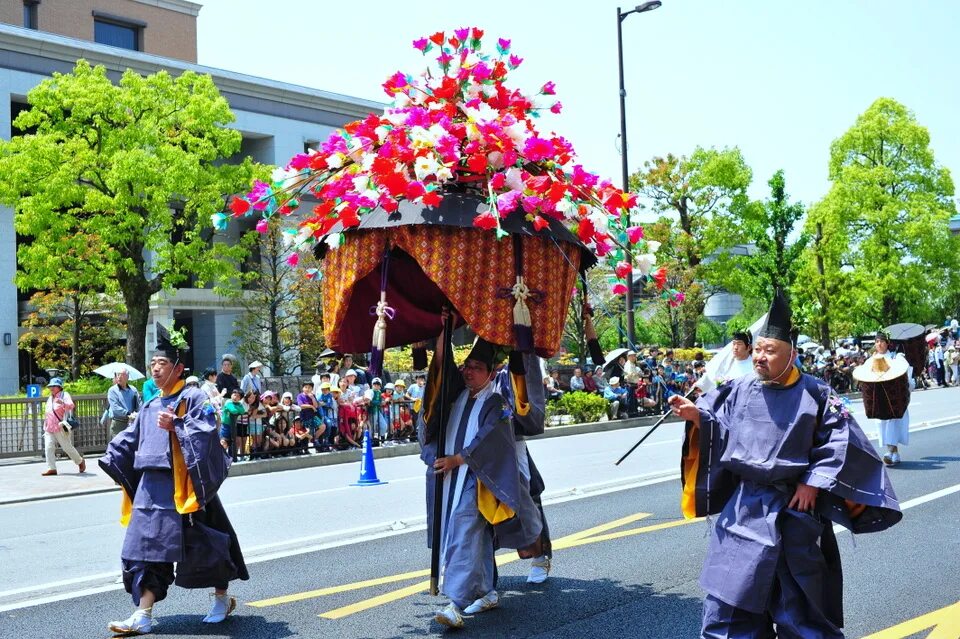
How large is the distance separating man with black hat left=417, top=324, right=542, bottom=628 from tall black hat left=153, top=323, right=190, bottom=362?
5.67 ft

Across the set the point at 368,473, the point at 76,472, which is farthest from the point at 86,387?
the point at 368,473

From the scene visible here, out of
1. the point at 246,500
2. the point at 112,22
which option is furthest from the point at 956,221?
the point at 246,500

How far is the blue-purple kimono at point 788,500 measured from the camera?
4879 millimetres

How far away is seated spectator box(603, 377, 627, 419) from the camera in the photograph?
24266 millimetres

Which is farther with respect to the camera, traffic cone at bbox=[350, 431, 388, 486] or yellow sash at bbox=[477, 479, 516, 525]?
traffic cone at bbox=[350, 431, 388, 486]

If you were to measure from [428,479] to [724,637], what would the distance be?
2.43 m

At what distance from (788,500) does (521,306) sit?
184 cm

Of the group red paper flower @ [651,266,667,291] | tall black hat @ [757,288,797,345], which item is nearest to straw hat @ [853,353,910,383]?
red paper flower @ [651,266,667,291]

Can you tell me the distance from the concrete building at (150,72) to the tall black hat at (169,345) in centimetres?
2606

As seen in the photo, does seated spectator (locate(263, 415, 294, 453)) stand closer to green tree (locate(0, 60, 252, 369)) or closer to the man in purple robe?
the man in purple robe

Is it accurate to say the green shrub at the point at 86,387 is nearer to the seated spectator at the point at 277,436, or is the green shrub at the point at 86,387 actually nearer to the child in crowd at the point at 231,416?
the seated spectator at the point at 277,436

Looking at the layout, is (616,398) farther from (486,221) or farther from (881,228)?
(881,228)

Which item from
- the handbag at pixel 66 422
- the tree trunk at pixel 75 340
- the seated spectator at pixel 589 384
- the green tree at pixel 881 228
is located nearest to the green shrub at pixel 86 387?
the tree trunk at pixel 75 340

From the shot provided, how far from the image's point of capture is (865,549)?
27.4 feet
